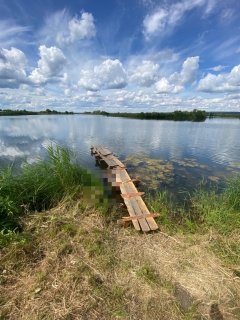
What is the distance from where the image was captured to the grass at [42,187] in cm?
435

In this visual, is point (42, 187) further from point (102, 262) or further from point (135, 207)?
point (102, 262)

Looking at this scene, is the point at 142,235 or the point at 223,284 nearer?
the point at 223,284

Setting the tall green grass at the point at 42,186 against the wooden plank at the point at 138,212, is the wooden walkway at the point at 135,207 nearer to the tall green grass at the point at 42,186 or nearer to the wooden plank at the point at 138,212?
the wooden plank at the point at 138,212

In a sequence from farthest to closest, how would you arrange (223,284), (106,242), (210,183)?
(210,183) < (106,242) < (223,284)

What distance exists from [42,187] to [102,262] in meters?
2.82

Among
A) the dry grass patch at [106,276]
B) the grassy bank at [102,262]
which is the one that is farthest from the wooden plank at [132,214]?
the dry grass patch at [106,276]

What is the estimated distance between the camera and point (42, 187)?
5.49 m

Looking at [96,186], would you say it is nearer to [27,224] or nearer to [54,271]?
[27,224]

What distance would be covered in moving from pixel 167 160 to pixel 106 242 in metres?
10.8

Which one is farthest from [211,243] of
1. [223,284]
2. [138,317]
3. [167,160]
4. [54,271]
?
[167,160]

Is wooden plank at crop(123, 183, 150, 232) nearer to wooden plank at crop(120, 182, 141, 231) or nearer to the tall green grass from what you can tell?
wooden plank at crop(120, 182, 141, 231)

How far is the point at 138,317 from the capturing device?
2.75m

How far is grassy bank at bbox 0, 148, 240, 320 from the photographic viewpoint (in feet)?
9.28

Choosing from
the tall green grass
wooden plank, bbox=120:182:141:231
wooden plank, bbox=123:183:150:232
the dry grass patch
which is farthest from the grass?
wooden plank, bbox=123:183:150:232
